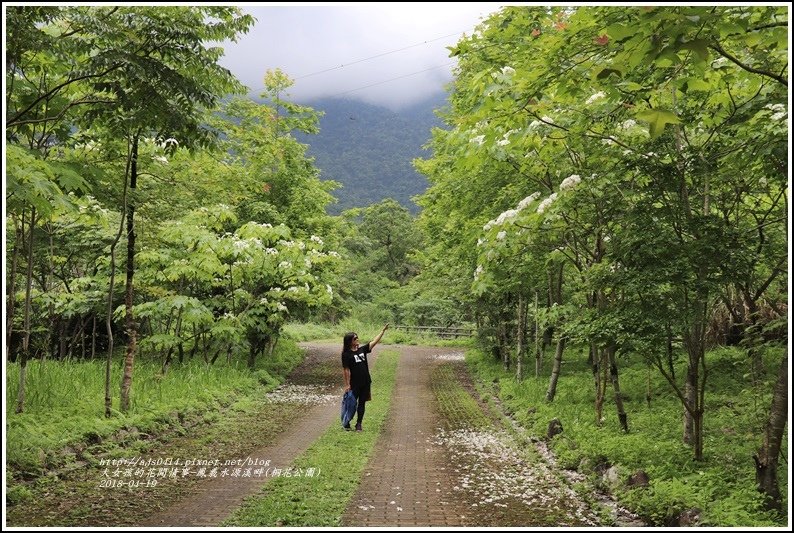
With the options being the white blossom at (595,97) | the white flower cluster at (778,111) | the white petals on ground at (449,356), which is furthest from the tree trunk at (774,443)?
the white petals on ground at (449,356)

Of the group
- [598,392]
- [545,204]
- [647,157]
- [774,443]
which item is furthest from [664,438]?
[647,157]

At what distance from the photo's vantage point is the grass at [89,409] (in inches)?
270

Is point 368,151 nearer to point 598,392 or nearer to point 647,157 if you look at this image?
point 598,392

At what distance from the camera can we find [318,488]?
6418 mm

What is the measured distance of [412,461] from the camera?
326 inches

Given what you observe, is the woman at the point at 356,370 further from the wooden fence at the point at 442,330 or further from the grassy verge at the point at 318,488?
the wooden fence at the point at 442,330

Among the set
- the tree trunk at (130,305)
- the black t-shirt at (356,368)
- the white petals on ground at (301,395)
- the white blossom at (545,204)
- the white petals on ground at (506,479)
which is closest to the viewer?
the white petals on ground at (506,479)

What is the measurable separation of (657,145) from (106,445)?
27.8ft

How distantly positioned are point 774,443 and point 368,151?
120m

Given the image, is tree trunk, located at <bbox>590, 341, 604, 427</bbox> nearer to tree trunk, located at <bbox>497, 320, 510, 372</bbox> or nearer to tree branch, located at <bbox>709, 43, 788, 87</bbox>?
tree branch, located at <bbox>709, 43, 788, 87</bbox>

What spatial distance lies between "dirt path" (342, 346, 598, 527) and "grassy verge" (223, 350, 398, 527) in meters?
0.18

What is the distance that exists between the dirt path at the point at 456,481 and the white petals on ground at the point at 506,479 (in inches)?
0.4

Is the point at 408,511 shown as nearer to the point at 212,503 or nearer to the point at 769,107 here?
the point at 212,503

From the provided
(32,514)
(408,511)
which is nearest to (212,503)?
(32,514)
